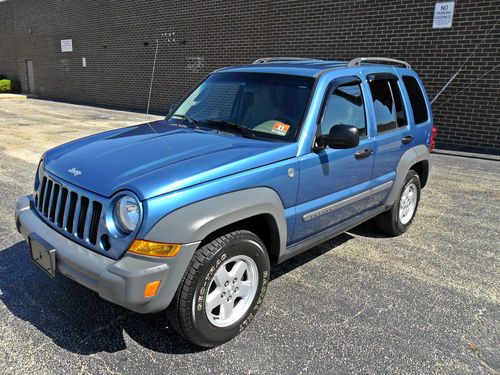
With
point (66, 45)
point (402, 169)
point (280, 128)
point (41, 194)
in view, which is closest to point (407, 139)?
point (402, 169)

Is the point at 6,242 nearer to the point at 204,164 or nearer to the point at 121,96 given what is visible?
the point at 204,164

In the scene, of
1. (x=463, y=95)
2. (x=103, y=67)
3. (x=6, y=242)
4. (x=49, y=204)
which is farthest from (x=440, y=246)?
(x=103, y=67)

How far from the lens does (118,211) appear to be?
2490 mm

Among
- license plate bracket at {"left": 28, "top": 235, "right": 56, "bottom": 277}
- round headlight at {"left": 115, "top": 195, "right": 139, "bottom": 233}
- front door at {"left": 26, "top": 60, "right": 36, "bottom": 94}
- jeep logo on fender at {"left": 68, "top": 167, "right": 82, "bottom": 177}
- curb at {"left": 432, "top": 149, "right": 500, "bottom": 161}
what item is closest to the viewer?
round headlight at {"left": 115, "top": 195, "right": 139, "bottom": 233}

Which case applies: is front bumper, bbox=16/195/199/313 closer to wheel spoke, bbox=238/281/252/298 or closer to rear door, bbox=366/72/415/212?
wheel spoke, bbox=238/281/252/298

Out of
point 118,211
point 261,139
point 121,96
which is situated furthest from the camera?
point 121,96

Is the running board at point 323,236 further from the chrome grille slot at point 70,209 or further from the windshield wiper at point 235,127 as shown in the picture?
the chrome grille slot at point 70,209

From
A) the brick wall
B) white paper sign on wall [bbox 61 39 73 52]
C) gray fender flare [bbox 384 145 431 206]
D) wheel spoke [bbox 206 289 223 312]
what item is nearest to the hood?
wheel spoke [bbox 206 289 223 312]

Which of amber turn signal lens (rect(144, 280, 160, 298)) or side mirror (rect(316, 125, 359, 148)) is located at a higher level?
side mirror (rect(316, 125, 359, 148))

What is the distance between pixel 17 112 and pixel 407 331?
17.6 meters

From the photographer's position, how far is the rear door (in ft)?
13.4

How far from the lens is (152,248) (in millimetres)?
2398

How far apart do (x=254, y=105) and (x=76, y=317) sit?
7.07 ft

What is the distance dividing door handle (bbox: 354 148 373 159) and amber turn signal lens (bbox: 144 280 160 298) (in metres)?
2.11
